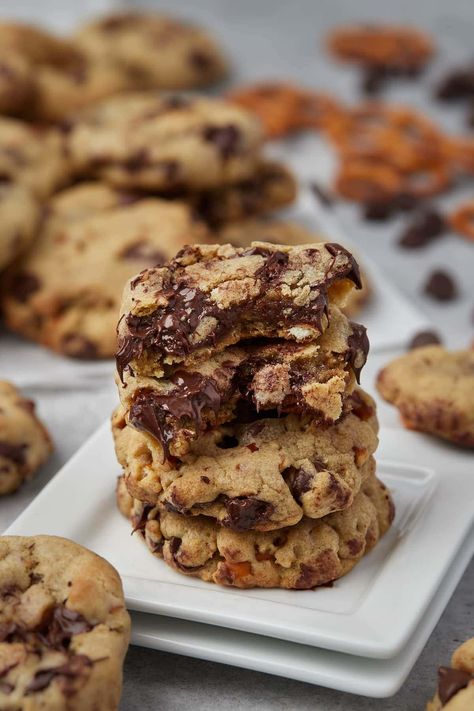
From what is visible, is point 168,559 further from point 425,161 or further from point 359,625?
point 425,161

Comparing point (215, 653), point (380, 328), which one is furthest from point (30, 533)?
point (380, 328)

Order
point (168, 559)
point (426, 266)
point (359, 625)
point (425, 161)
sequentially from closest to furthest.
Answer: point (359, 625) → point (168, 559) → point (426, 266) → point (425, 161)

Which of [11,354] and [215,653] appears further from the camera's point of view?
[11,354]

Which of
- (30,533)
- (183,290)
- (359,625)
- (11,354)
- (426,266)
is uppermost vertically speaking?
(183,290)

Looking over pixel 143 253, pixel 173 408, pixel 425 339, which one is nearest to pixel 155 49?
pixel 143 253

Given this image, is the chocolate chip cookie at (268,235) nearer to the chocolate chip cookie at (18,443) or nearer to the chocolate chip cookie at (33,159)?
the chocolate chip cookie at (33,159)

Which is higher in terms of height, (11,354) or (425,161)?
(425,161)

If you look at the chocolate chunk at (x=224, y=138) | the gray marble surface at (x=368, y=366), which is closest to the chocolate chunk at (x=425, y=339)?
the gray marble surface at (x=368, y=366)
